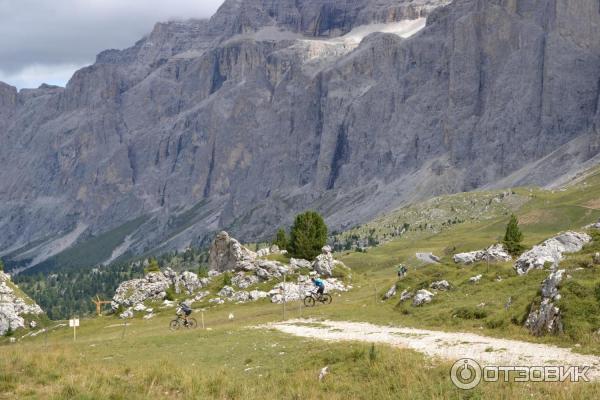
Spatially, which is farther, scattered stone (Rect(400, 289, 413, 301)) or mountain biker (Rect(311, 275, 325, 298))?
mountain biker (Rect(311, 275, 325, 298))

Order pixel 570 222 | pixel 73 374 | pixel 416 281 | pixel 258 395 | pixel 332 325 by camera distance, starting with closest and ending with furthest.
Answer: pixel 258 395 → pixel 73 374 → pixel 332 325 → pixel 416 281 → pixel 570 222

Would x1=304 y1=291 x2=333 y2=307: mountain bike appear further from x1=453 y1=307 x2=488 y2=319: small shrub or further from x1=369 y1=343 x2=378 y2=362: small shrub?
x1=369 y1=343 x2=378 y2=362: small shrub

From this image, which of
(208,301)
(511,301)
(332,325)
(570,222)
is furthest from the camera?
(570,222)

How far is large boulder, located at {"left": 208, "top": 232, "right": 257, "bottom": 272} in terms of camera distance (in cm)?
11419

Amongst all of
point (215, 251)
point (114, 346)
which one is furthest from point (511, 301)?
point (215, 251)

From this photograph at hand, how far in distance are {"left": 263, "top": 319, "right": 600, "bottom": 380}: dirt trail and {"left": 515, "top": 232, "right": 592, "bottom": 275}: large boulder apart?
49.2ft

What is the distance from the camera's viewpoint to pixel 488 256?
7306 centimetres

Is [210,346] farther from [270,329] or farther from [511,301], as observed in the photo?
[511,301]

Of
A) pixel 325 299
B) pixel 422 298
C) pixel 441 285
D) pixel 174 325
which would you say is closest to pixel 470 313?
pixel 422 298

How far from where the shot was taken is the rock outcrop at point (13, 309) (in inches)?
4464

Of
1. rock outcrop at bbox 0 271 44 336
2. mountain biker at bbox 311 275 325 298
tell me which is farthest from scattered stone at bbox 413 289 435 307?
rock outcrop at bbox 0 271 44 336

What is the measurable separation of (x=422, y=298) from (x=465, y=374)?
28131 millimetres

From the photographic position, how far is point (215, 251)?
124m

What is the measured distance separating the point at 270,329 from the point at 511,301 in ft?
58.4
